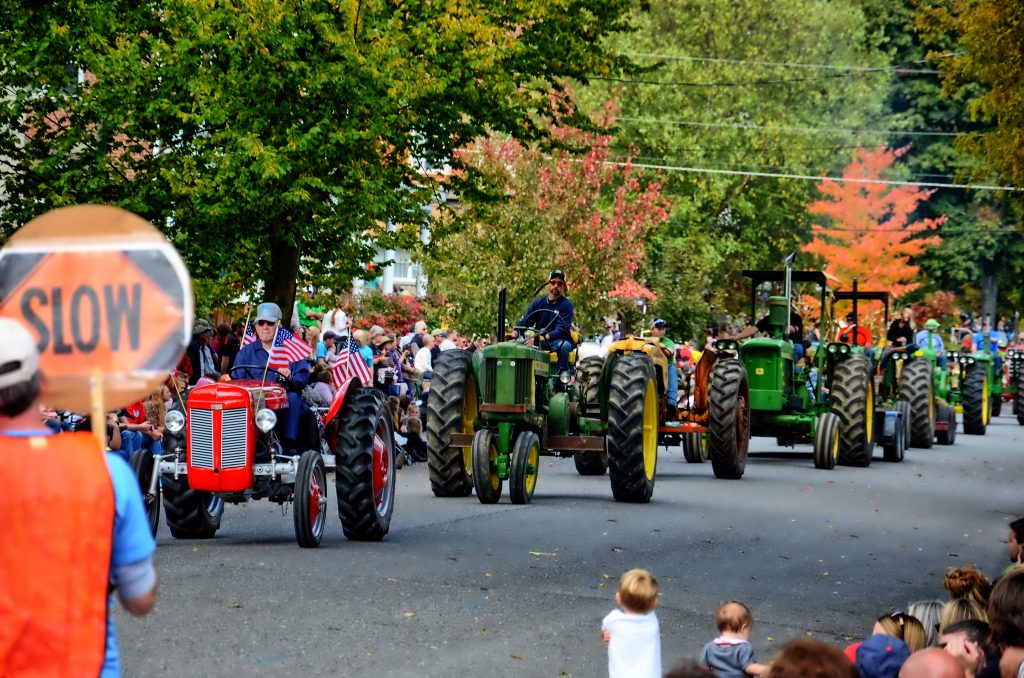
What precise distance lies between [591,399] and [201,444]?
8.57 m

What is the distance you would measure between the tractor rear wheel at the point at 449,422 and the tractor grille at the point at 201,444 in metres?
5.14

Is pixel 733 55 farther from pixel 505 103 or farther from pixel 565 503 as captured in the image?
pixel 565 503

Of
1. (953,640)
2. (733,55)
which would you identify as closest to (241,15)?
(953,640)

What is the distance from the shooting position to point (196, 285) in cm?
2438

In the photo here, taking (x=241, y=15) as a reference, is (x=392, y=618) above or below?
below

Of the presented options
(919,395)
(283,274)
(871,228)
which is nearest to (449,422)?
(283,274)

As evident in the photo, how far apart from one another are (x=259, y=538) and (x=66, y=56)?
1063cm

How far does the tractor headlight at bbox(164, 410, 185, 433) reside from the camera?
13.4 meters

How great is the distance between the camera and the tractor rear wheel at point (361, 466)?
1374 centimetres

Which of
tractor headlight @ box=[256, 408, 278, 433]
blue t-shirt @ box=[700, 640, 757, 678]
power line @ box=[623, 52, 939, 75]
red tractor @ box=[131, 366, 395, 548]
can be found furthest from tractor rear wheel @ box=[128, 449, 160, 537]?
power line @ box=[623, 52, 939, 75]

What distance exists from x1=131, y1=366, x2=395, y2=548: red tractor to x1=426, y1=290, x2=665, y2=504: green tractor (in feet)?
11.9

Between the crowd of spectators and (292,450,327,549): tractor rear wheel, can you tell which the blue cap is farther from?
the crowd of spectators

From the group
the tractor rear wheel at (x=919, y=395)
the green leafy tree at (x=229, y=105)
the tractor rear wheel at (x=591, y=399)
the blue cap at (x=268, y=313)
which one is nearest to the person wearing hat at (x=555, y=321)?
the tractor rear wheel at (x=591, y=399)

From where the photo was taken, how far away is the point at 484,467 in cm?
1762
